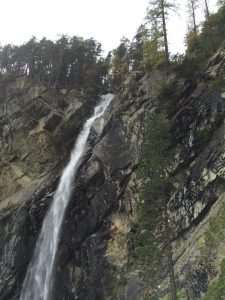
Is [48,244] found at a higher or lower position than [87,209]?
lower

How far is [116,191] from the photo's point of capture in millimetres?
38125

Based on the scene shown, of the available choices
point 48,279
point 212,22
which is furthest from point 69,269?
point 212,22

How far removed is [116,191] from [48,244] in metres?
8.50

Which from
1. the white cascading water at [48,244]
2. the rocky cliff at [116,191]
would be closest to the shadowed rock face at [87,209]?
the rocky cliff at [116,191]

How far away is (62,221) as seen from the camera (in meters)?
41.1

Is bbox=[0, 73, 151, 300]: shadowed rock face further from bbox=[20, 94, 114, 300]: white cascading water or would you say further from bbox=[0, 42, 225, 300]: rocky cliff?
bbox=[20, 94, 114, 300]: white cascading water

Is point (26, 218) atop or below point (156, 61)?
below

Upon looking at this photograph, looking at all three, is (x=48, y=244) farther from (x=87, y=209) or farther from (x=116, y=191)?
(x=116, y=191)

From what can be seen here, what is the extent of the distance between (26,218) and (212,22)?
93.9 feet

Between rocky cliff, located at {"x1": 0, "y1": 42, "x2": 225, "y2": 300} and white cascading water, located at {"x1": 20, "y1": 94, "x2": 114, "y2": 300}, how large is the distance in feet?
2.62

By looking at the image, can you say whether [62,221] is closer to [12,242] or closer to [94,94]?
[12,242]

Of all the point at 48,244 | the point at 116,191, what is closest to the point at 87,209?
the point at 116,191

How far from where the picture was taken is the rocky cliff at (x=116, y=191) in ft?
94.1

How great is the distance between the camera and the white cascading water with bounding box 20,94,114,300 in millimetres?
38438
